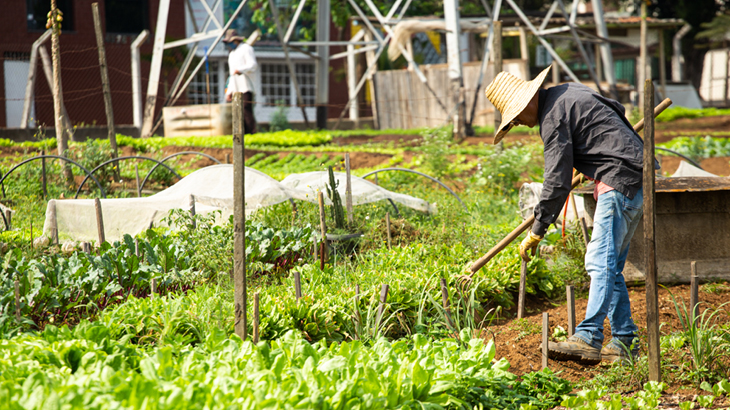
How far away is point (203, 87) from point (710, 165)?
14471 mm

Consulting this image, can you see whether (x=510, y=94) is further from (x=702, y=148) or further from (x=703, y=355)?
(x=702, y=148)

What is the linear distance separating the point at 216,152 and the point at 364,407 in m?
8.69

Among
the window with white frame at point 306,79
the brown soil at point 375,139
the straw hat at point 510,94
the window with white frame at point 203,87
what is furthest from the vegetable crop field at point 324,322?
the window with white frame at point 306,79

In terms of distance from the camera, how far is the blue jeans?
3.29 metres

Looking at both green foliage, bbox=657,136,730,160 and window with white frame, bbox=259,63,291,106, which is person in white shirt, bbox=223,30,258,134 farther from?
window with white frame, bbox=259,63,291,106

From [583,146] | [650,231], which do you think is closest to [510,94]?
[583,146]

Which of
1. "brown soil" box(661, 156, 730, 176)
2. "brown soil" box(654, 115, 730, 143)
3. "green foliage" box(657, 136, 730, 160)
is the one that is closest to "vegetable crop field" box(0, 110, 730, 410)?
"brown soil" box(661, 156, 730, 176)

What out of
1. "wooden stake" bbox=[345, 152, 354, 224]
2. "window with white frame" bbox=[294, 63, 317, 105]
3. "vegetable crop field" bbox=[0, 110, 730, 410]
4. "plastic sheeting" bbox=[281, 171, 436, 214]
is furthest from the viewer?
"window with white frame" bbox=[294, 63, 317, 105]

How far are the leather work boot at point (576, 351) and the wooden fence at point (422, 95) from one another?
11294 mm

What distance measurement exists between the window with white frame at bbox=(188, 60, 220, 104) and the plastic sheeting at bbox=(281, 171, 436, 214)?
44.9ft

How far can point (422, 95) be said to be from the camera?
15.2 meters

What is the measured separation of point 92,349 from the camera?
2604mm

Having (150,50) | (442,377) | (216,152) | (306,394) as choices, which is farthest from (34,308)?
(150,50)

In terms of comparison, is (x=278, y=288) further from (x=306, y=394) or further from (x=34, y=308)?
(x=306, y=394)
